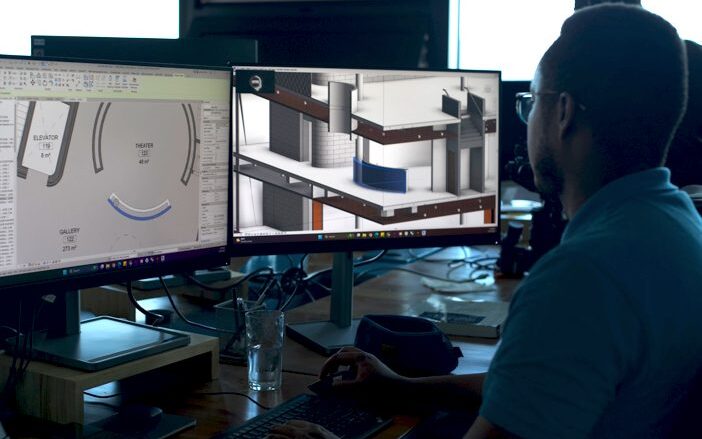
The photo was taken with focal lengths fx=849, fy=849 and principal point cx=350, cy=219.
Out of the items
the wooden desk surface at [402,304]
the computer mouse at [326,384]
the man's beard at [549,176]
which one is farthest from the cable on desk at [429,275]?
the man's beard at [549,176]

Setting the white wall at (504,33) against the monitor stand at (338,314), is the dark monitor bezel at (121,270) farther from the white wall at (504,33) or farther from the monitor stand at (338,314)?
the white wall at (504,33)

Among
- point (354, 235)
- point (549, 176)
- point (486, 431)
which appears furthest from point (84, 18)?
point (486, 431)

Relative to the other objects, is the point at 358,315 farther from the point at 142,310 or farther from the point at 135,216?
the point at 135,216

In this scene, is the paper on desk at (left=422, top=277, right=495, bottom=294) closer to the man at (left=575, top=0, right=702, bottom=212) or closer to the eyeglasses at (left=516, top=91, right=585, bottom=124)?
the man at (left=575, top=0, right=702, bottom=212)

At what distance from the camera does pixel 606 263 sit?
855 mm

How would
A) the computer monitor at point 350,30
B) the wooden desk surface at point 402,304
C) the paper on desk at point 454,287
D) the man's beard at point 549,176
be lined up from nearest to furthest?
the man's beard at point 549,176 → the wooden desk surface at point 402,304 → the computer monitor at point 350,30 → the paper on desk at point 454,287

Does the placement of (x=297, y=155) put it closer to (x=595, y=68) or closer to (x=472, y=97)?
(x=472, y=97)

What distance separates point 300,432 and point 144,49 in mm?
997

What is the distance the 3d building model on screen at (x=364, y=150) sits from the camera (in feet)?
5.30

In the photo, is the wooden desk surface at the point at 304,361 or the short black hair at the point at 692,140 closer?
the wooden desk surface at the point at 304,361

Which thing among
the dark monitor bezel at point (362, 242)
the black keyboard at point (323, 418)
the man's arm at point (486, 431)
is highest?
the dark monitor bezel at point (362, 242)

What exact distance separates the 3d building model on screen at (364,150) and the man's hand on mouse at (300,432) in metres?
0.55

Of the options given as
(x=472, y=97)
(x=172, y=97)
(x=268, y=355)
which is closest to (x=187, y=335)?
(x=268, y=355)

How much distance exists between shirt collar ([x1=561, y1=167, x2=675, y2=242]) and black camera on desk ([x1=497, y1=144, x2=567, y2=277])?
1.42 metres
